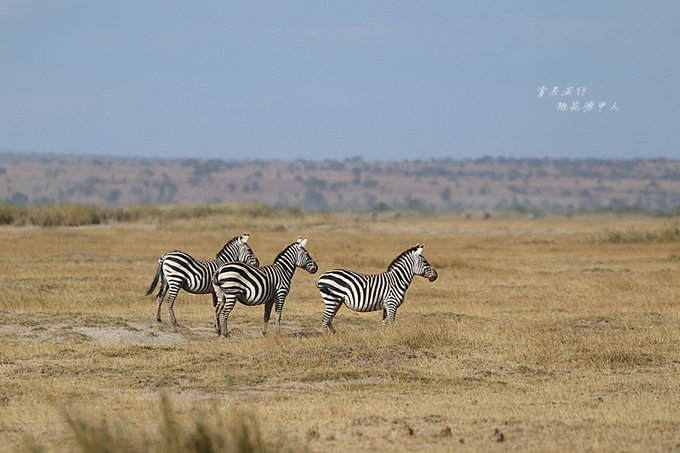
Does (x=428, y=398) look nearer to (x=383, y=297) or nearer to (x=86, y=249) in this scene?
(x=383, y=297)

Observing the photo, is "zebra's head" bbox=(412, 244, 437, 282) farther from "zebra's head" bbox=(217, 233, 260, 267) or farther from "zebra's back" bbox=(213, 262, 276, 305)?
"zebra's head" bbox=(217, 233, 260, 267)

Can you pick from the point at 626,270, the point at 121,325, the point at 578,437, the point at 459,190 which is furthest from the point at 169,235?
the point at 459,190

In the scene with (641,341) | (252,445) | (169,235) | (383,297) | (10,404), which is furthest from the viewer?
(169,235)

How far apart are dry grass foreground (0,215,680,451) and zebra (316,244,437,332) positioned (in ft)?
1.97

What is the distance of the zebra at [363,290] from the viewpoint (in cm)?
1590

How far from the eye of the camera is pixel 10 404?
10.7 metres

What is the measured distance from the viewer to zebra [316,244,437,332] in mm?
15898

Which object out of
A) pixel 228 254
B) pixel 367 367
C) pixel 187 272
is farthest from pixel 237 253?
pixel 367 367

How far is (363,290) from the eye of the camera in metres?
16.0

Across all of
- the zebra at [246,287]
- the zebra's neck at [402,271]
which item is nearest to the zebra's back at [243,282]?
the zebra at [246,287]

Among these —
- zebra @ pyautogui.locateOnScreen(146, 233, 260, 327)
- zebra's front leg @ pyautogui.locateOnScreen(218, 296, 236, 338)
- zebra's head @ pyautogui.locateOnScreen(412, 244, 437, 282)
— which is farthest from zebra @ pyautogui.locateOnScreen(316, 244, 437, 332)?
zebra @ pyautogui.locateOnScreen(146, 233, 260, 327)

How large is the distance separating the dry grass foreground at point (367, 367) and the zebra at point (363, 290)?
1.97 feet

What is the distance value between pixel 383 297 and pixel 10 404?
23.1 ft

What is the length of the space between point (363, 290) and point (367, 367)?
9.97ft
